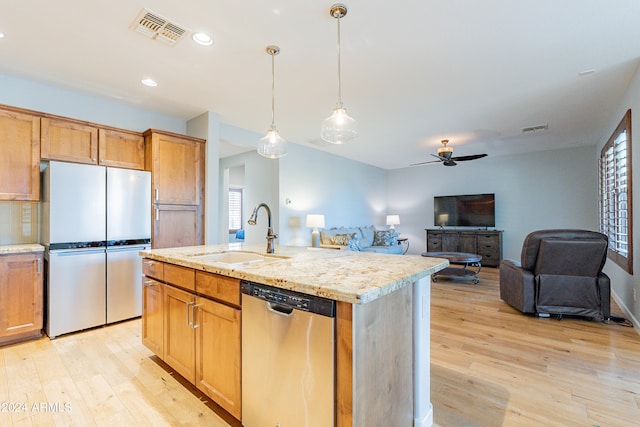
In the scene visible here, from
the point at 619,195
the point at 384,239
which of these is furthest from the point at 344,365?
the point at 384,239

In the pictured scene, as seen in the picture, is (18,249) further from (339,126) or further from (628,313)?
(628,313)

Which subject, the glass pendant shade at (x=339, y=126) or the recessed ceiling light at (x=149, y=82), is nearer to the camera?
the glass pendant shade at (x=339, y=126)

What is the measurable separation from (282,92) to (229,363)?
9.80ft

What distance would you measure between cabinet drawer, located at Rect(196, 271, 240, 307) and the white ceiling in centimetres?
191

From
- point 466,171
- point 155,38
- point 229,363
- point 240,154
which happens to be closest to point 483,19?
point 155,38

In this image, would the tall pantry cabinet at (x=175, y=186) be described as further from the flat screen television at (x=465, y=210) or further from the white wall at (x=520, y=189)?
the white wall at (x=520, y=189)

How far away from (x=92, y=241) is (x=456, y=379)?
370 centimetres

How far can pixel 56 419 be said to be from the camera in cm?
174

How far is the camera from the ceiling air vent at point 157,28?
87.0 inches

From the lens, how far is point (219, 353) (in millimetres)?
1689

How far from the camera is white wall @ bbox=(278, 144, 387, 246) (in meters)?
5.68

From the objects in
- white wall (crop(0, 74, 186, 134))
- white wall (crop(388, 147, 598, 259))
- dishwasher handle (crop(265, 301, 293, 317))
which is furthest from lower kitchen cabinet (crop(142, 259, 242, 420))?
white wall (crop(388, 147, 598, 259))

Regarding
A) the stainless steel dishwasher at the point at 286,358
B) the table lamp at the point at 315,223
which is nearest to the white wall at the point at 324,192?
the table lamp at the point at 315,223

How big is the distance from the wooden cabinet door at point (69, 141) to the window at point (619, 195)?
6.05m
